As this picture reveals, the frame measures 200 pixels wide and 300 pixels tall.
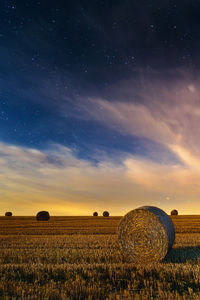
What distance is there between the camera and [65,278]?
22.3 feet

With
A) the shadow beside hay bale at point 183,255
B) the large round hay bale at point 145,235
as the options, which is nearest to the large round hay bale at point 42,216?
the shadow beside hay bale at point 183,255

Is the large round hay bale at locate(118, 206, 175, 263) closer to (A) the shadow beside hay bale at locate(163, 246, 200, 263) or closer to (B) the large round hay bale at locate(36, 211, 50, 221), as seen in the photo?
(A) the shadow beside hay bale at locate(163, 246, 200, 263)

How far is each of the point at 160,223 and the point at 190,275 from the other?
156 inches

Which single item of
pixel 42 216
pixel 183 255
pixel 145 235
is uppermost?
pixel 42 216

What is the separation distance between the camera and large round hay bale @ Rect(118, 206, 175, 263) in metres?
10.1

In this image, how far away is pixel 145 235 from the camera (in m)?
10.6

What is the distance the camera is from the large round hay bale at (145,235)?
10.1 meters

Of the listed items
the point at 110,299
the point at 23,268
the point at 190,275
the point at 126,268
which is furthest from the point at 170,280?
the point at 23,268

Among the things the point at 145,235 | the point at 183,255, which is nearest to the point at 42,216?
the point at 145,235

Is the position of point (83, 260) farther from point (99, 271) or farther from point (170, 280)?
point (170, 280)

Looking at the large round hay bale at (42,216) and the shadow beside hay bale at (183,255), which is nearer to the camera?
the shadow beside hay bale at (183,255)

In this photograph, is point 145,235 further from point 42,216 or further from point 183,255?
point 42,216

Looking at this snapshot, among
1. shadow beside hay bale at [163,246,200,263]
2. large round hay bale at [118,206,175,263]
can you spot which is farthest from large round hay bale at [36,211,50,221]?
large round hay bale at [118,206,175,263]

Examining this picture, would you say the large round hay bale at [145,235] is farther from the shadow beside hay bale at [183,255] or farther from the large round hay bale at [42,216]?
the large round hay bale at [42,216]
